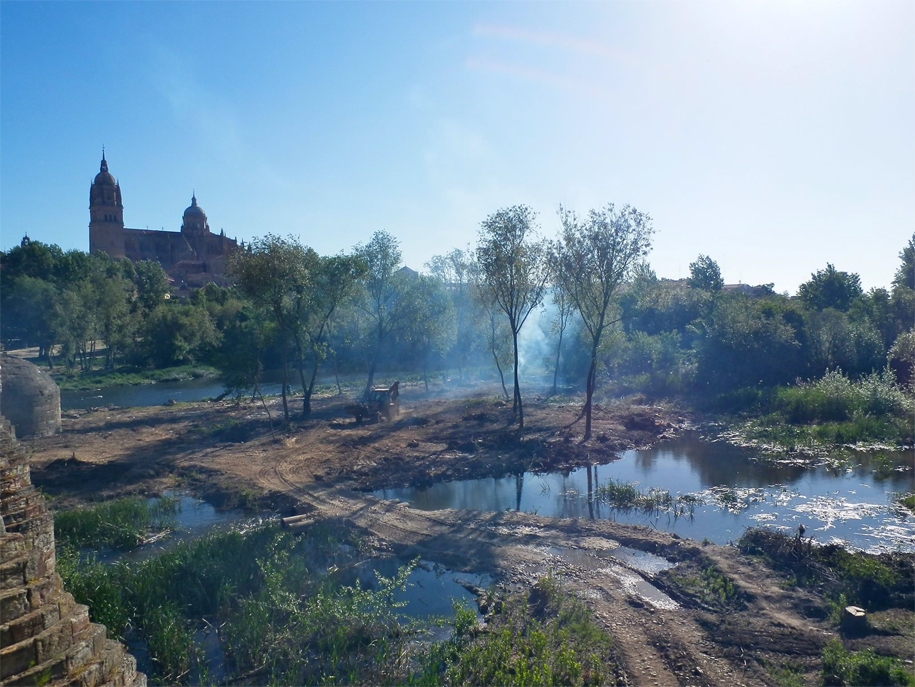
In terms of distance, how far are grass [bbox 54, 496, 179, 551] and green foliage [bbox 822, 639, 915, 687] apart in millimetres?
11401

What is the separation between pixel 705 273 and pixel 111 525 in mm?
61622

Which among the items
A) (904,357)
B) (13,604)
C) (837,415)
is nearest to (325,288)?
(837,415)

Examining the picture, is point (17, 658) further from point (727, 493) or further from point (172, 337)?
point (172, 337)

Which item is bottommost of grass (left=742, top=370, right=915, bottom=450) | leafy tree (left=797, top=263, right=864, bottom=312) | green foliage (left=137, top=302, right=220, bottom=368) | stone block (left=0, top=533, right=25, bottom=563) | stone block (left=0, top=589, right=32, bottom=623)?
grass (left=742, top=370, right=915, bottom=450)

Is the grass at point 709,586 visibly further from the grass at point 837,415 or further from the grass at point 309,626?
the grass at point 837,415

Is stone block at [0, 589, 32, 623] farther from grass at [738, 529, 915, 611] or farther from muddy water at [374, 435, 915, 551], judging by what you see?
muddy water at [374, 435, 915, 551]

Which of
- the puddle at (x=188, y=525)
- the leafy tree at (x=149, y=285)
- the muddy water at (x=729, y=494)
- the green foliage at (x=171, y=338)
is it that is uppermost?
the leafy tree at (x=149, y=285)

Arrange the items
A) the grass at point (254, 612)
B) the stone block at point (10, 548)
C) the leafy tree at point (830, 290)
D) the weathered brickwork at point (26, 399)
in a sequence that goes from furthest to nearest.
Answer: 1. the leafy tree at point (830, 290)
2. the weathered brickwork at point (26, 399)
3. the grass at point (254, 612)
4. the stone block at point (10, 548)

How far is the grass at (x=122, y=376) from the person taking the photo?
41.7m

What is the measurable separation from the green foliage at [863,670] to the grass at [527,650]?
2365 mm

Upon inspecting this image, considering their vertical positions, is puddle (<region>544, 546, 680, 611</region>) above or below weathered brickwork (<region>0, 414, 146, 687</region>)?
below

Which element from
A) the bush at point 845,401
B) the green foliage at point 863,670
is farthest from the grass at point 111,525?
the bush at point 845,401

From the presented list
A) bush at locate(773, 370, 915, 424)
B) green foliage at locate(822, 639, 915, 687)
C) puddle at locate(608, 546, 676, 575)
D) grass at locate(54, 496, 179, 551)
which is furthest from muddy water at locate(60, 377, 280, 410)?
green foliage at locate(822, 639, 915, 687)

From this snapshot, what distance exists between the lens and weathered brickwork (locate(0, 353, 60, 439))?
2120cm
